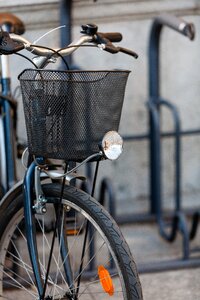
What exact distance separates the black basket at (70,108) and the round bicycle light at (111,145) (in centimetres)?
5

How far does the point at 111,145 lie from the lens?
112 inches

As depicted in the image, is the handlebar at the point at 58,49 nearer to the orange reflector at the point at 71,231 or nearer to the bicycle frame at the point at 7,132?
the orange reflector at the point at 71,231

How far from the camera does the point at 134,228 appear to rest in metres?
5.50

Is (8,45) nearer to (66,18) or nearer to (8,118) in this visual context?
(8,118)

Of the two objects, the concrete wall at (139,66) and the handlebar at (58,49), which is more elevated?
the handlebar at (58,49)

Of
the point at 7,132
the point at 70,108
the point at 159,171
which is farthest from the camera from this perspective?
the point at 159,171

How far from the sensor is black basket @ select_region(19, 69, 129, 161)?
111 inches

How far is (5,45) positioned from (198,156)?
10.7 ft

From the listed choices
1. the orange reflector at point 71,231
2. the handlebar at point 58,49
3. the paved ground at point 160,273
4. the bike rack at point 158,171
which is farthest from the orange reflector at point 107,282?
the bike rack at point 158,171

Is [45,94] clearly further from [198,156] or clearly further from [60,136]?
[198,156]

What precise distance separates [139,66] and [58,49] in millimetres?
2635

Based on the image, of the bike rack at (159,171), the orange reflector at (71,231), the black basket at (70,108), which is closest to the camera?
the black basket at (70,108)

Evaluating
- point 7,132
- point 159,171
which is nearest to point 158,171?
point 159,171

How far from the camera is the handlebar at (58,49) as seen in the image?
9.39 ft
